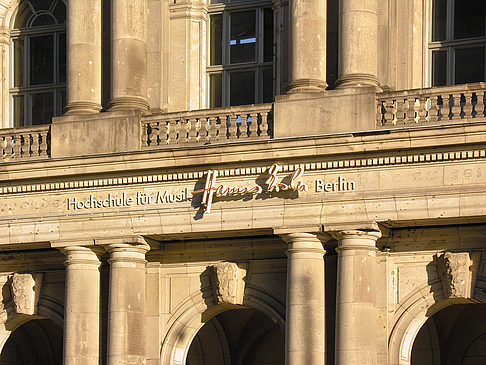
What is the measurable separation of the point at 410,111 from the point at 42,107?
1005 centimetres

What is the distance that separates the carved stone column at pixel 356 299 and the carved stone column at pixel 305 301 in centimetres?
Answer: 44

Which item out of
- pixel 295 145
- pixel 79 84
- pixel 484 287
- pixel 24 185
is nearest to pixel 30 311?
pixel 24 185

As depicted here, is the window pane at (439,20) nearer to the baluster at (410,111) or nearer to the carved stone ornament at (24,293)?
the baluster at (410,111)

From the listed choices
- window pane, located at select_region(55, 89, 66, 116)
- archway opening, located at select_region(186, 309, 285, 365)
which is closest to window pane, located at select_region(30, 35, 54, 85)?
window pane, located at select_region(55, 89, 66, 116)

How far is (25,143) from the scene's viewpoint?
33.6m

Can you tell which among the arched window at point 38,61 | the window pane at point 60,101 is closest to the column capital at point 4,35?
the arched window at point 38,61

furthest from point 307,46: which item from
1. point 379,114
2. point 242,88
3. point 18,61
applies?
point 18,61

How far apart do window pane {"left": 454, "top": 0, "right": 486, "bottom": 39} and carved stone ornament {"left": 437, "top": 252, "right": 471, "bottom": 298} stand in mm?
4877

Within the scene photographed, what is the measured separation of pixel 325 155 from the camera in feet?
99.6

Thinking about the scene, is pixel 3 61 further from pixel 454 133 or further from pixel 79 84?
pixel 454 133

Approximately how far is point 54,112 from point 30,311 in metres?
4.86

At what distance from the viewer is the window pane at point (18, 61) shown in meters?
Result: 36.9

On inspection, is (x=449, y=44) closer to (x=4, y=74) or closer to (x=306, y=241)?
(x=306, y=241)

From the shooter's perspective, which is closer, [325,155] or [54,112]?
[325,155]
